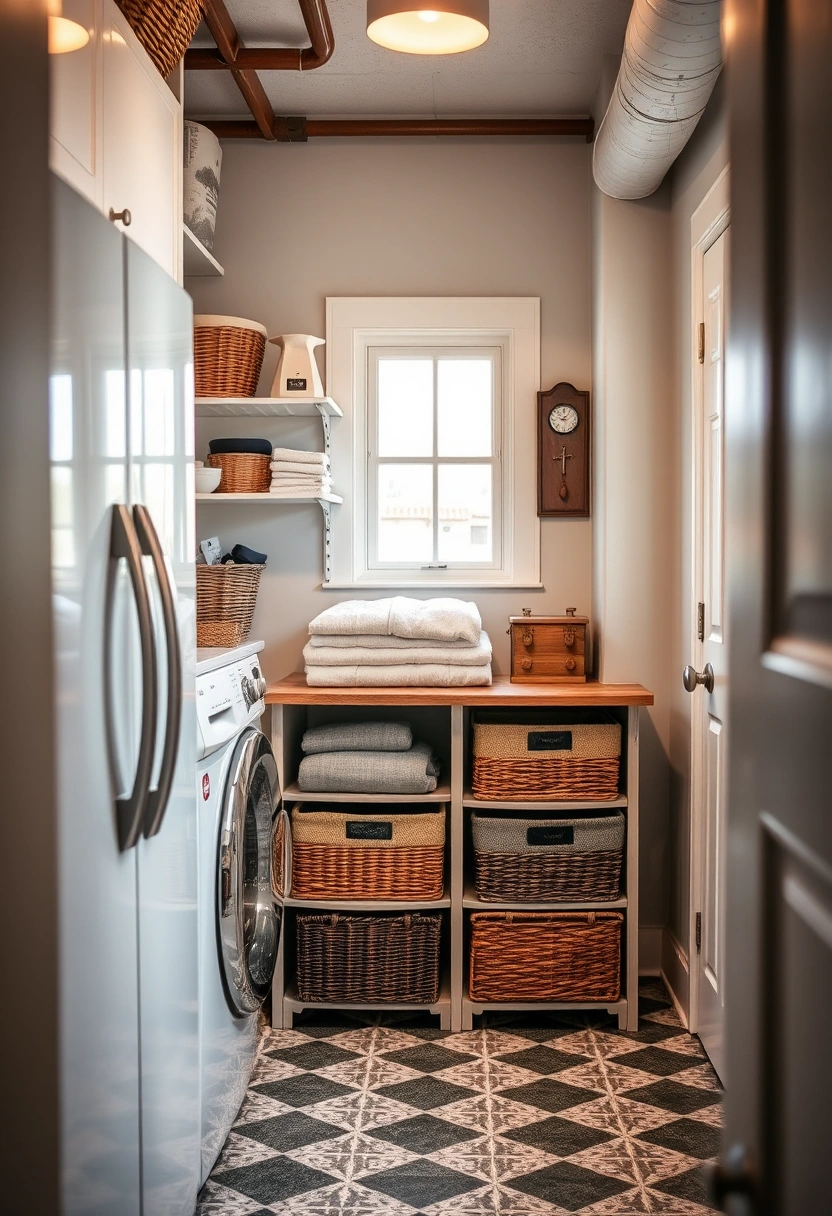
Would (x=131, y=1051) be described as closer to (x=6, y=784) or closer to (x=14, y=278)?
(x=6, y=784)

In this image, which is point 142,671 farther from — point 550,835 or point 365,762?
point 550,835

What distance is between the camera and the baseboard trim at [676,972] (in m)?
3.08

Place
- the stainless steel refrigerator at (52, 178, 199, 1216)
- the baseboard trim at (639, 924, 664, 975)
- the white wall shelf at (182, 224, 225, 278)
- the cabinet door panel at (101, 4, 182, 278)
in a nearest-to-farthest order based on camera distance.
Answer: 1. the stainless steel refrigerator at (52, 178, 199, 1216)
2. the cabinet door panel at (101, 4, 182, 278)
3. the white wall shelf at (182, 224, 225, 278)
4. the baseboard trim at (639, 924, 664, 975)

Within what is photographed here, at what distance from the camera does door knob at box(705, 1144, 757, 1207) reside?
0.70 meters

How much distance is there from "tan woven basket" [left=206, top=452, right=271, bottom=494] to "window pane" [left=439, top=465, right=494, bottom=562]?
0.69 m

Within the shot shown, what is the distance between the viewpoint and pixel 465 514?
3709mm

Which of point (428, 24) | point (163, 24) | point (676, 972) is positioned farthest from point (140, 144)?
point (676, 972)

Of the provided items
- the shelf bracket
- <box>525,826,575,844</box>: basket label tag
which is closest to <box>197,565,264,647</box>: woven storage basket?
the shelf bracket

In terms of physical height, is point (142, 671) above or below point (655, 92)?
below

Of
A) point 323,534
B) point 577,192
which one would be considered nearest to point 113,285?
point 323,534

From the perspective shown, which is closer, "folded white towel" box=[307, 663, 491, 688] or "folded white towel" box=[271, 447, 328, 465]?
"folded white towel" box=[307, 663, 491, 688]

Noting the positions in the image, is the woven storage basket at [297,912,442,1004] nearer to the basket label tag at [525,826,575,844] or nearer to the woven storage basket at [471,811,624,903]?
the woven storage basket at [471,811,624,903]

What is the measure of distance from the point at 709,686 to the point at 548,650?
0.68m

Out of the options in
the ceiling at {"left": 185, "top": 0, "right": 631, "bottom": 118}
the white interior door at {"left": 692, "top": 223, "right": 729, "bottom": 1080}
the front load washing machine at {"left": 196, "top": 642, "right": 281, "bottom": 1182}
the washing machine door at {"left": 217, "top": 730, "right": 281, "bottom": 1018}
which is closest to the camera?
the front load washing machine at {"left": 196, "top": 642, "right": 281, "bottom": 1182}
